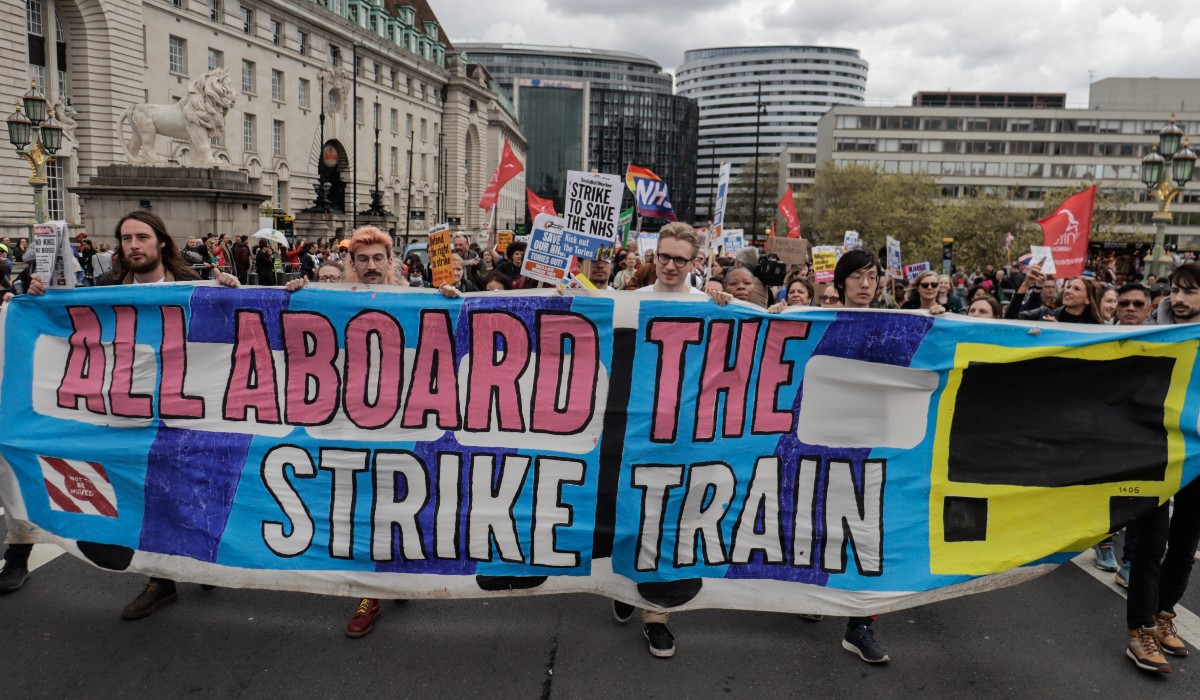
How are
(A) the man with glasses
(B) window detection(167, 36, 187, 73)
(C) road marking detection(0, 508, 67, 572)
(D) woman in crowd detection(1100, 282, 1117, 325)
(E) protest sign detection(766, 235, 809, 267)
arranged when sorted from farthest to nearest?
(B) window detection(167, 36, 187, 73) → (E) protest sign detection(766, 235, 809, 267) → (D) woman in crowd detection(1100, 282, 1117, 325) → (C) road marking detection(0, 508, 67, 572) → (A) the man with glasses

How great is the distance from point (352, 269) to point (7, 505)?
2.22 m

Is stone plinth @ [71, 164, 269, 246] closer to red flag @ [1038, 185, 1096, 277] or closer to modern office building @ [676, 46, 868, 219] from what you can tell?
red flag @ [1038, 185, 1096, 277]

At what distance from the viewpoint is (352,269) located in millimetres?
5109

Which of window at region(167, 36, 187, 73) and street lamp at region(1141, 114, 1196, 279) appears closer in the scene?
street lamp at region(1141, 114, 1196, 279)

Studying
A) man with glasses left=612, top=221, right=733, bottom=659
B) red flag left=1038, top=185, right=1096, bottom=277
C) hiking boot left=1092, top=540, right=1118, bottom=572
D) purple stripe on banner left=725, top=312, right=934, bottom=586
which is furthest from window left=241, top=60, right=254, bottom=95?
hiking boot left=1092, top=540, right=1118, bottom=572

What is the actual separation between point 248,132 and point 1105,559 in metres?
50.3

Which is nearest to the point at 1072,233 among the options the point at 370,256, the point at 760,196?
the point at 370,256

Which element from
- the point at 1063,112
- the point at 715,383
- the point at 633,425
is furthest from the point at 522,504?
the point at 1063,112

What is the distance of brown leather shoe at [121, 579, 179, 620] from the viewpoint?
169 inches

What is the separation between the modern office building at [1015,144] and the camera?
90.8 metres

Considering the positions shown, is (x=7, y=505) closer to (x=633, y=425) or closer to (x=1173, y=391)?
(x=633, y=425)

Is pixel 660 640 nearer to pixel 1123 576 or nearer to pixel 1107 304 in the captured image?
pixel 1123 576

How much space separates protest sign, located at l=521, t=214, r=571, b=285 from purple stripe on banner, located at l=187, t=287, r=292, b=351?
2.57 m

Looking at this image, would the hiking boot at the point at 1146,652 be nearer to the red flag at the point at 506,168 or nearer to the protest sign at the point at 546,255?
the protest sign at the point at 546,255
